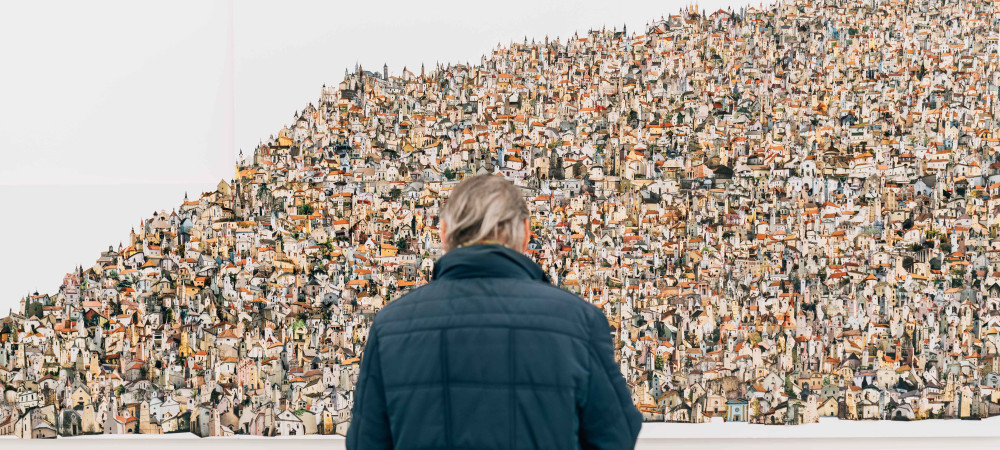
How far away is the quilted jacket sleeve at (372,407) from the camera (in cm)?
124

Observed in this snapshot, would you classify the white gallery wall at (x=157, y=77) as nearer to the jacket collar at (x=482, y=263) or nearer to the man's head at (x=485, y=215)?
the man's head at (x=485, y=215)

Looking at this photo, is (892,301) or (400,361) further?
(892,301)

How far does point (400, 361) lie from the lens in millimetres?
1199

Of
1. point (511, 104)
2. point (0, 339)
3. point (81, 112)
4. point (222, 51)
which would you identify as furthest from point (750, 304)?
point (0, 339)

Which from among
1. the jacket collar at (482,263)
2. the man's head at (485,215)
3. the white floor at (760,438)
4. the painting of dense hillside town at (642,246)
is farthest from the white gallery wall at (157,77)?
the jacket collar at (482,263)

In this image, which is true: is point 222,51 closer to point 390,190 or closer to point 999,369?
point 390,190

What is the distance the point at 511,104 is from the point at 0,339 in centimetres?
200

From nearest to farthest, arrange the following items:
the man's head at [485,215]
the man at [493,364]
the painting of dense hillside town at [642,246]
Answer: the man at [493,364] < the man's head at [485,215] < the painting of dense hillside town at [642,246]

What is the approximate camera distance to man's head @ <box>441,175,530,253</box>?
50.0 inches

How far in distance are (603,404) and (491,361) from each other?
0.23 meters

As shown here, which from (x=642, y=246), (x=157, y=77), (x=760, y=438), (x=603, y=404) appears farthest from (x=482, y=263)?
(x=157, y=77)

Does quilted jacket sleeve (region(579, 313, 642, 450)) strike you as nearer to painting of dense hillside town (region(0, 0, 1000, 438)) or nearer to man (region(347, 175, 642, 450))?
man (region(347, 175, 642, 450))

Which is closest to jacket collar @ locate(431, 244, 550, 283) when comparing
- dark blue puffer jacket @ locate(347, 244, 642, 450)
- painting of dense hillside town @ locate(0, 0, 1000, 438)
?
dark blue puffer jacket @ locate(347, 244, 642, 450)

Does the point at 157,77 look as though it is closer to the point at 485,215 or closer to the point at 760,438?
the point at 485,215
